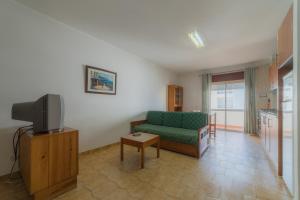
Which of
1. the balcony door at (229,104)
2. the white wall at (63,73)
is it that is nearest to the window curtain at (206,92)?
the balcony door at (229,104)

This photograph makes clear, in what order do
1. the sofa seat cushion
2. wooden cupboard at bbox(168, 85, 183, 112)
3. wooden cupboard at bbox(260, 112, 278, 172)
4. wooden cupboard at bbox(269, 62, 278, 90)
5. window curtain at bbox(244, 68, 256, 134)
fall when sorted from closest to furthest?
wooden cupboard at bbox(260, 112, 278, 172), wooden cupboard at bbox(269, 62, 278, 90), the sofa seat cushion, window curtain at bbox(244, 68, 256, 134), wooden cupboard at bbox(168, 85, 183, 112)

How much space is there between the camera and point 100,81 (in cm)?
311

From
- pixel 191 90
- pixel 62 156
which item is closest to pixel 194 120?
pixel 62 156

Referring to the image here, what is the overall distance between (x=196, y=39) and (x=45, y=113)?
3.05 metres

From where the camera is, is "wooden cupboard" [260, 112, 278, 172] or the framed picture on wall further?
the framed picture on wall

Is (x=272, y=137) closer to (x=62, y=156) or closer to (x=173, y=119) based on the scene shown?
(x=173, y=119)

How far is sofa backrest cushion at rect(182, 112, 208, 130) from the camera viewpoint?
3.27 meters

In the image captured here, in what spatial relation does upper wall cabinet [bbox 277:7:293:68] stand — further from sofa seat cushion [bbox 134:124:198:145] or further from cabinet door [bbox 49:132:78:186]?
cabinet door [bbox 49:132:78:186]

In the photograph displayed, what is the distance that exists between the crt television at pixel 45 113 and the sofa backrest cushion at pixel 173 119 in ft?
8.93

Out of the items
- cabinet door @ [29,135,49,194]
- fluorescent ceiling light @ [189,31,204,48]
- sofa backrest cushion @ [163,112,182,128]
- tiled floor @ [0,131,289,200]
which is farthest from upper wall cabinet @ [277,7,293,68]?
cabinet door @ [29,135,49,194]

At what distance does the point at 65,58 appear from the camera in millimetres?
2553

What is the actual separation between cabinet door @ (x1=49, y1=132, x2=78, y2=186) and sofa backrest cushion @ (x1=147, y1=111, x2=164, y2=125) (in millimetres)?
2533

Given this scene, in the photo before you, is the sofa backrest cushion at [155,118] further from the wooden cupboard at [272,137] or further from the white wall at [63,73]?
the wooden cupboard at [272,137]

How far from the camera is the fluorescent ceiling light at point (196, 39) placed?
2803 millimetres
